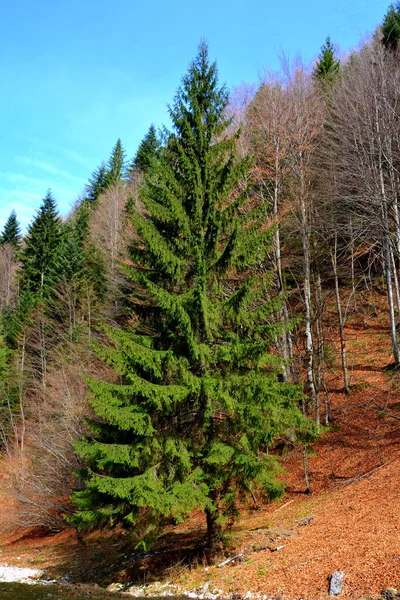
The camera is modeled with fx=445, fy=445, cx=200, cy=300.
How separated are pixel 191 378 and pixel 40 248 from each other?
3021cm

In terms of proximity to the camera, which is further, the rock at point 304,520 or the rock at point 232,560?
the rock at point 304,520

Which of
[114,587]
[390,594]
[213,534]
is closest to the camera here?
[390,594]

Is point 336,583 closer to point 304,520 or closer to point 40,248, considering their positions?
point 304,520

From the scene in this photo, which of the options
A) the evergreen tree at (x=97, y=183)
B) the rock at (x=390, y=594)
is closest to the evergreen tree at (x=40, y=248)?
the evergreen tree at (x=97, y=183)

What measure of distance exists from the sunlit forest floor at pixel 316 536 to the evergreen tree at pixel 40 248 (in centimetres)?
1947

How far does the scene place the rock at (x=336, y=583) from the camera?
22.9 feet

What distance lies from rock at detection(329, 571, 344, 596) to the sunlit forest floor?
13 centimetres

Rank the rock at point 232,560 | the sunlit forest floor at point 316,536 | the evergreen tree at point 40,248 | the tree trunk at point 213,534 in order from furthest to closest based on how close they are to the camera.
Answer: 1. the evergreen tree at point 40,248
2. the tree trunk at point 213,534
3. the rock at point 232,560
4. the sunlit forest floor at point 316,536

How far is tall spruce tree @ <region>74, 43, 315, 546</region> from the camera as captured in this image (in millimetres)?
8648

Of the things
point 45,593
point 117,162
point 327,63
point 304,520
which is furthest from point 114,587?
point 117,162

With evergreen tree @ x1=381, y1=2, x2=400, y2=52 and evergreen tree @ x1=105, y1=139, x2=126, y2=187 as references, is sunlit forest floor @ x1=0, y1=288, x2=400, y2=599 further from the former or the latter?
evergreen tree @ x1=105, y1=139, x2=126, y2=187

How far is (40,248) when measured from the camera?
1409 inches

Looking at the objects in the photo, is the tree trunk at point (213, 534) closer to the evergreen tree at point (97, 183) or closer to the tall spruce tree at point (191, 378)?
the tall spruce tree at point (191, 378)

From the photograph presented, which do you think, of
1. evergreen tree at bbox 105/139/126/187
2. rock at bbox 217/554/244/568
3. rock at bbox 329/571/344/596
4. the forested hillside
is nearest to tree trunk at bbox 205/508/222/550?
the forested hillside
